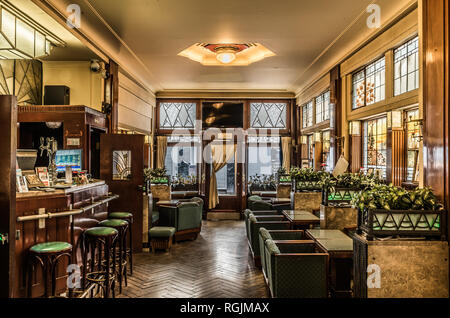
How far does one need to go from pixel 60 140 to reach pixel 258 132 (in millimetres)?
5889

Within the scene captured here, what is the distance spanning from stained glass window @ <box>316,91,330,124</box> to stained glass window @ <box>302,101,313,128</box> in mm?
501

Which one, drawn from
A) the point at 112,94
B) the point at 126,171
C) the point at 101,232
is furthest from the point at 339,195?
the point at 112,94

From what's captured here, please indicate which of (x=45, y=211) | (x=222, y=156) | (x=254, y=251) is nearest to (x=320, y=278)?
(x=254, y=251)

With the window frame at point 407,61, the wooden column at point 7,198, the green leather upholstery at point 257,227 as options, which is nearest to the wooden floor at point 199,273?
the green leather upholstery at point 257,227

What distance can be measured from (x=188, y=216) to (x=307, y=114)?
16.2 ft

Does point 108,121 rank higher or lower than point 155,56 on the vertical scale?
lower

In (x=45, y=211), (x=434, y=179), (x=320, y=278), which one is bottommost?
(x=320, y=278)

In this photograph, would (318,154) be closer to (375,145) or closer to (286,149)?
(286,149)

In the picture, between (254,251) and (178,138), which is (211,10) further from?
(178,138)

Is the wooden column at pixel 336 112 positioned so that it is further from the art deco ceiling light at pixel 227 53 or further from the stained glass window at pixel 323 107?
the art deco ceiling light at pixel 227 53

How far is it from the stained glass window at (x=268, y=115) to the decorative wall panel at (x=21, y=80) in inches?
243

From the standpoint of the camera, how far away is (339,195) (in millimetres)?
4578

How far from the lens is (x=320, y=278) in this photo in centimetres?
322

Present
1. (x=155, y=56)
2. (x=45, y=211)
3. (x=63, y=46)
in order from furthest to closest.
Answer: (x=155, y=56) < (x=63, y=46) < (x=45, y=211)
